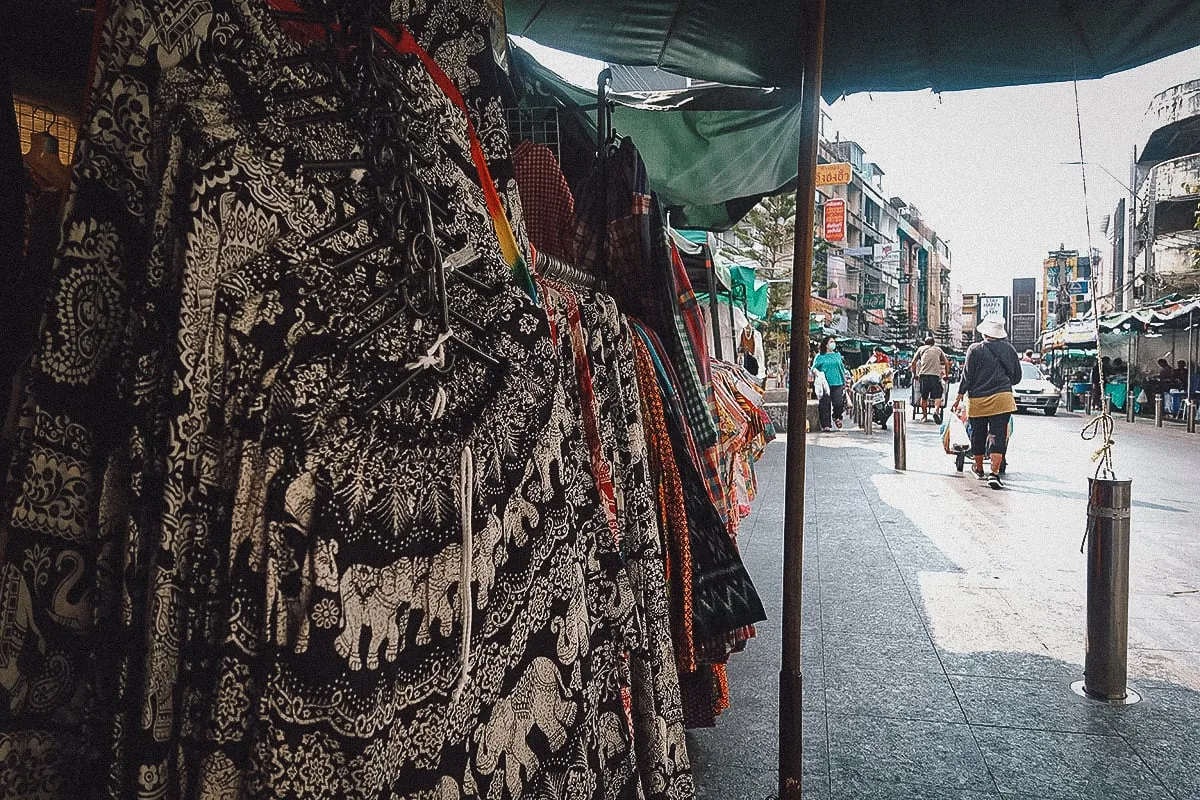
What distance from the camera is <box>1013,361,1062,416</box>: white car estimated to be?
2136 cm

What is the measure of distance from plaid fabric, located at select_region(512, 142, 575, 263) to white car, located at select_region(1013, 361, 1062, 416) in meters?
22.6

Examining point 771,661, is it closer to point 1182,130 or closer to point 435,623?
point 435,623

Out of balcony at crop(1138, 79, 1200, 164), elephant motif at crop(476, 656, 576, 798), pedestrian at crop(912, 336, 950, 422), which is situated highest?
balcony at crop(1138, 79, 1200, 164)

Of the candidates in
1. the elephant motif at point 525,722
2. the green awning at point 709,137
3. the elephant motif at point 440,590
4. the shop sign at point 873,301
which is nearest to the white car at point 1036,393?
the green awning at point 709,137

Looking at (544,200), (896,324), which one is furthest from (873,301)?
(544,200)

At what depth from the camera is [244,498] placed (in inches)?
33.6

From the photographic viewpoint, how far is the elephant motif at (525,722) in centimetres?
102

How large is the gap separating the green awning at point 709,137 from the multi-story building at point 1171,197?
97.4 feet

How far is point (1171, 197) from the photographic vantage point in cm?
2798

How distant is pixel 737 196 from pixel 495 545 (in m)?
3.65

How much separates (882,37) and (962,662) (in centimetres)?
296

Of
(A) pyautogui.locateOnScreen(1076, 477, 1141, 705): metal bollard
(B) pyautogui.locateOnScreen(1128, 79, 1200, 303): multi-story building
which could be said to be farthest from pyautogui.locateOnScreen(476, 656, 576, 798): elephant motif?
(B) pyautogui.locateOnScreen(1128, 79, 1200, 303): multi-story building

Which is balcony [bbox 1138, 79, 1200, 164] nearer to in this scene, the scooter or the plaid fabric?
the scooter

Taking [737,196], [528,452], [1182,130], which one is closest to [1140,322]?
[1182,130]
